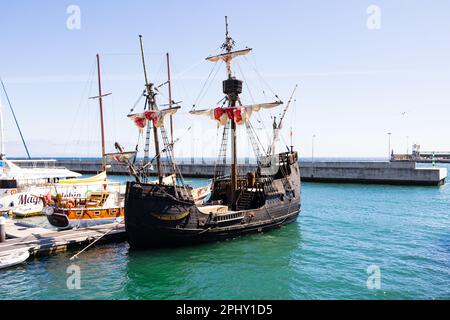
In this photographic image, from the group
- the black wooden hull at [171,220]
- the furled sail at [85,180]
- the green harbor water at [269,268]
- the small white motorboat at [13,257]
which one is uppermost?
the furled sail at [85,180]

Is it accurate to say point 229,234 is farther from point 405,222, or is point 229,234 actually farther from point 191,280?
point 405,222

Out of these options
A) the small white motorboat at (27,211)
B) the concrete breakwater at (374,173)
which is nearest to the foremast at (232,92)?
the small white motorboat at (27,211)

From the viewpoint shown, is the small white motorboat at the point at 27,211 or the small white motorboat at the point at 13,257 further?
the small white motorboat at the point at 27,211

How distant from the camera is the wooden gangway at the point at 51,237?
20.5 metres

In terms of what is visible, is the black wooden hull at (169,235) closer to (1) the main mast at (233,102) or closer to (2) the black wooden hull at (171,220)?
(2) the black wooden hull at (171,220)

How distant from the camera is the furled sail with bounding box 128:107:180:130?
Answer: 85.3 ft

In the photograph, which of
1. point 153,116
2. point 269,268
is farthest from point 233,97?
point 269,268

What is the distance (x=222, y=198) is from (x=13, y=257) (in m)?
15.4

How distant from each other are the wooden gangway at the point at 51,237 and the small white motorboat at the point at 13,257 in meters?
0.55

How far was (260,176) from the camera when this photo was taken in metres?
30.2

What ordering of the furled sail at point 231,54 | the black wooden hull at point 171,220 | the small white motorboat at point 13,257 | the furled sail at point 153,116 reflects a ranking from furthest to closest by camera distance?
the furled sail at point 231,54, the furled sail at point 153,116, the black wooden hull at point 171,220, the small white motorboat at point 13,257

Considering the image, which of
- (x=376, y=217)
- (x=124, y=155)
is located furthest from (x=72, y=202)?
(x=376, y=217)

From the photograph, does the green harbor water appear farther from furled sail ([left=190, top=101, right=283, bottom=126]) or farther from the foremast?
furled sail ([left=190, top=101, right=283, bottom=126])

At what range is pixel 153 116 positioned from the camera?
26328mm
